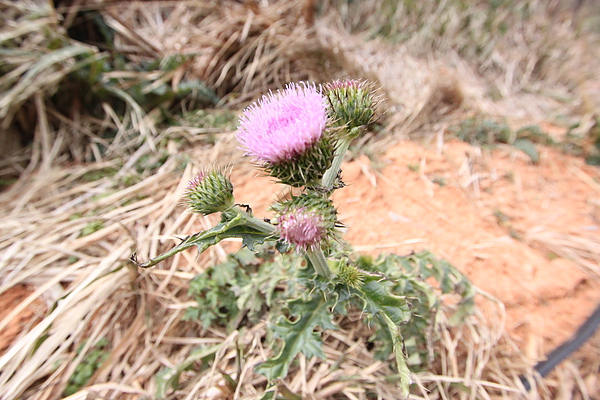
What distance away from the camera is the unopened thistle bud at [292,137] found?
122 cm

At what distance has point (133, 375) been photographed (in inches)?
72.2

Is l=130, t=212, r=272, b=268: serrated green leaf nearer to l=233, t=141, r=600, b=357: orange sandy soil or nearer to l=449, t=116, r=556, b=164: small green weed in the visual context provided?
l=233, t=141, r=600, b=357: orange sandy soil

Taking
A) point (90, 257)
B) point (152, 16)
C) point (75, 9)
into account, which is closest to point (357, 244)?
point (90, 257)

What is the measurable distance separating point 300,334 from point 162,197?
158 centimetres

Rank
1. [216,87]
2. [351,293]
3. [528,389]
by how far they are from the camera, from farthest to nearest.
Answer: [216,87] < [528,389] < [351,293]

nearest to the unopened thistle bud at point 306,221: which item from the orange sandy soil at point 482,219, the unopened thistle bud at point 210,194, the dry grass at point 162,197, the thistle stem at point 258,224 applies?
the thistle stem at point 258,224

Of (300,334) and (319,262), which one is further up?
(319,262)

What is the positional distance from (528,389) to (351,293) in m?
1.32

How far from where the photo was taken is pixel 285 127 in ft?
4.02

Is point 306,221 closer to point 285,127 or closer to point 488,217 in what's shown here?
point 285,127

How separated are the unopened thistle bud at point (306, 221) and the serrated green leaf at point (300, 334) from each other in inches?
14.6

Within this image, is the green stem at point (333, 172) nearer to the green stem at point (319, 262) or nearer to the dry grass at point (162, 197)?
the green stem at point (319, 262)

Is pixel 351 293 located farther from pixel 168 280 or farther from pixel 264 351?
Answer: pixel 168 280

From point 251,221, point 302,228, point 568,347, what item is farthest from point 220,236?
point 568,347
